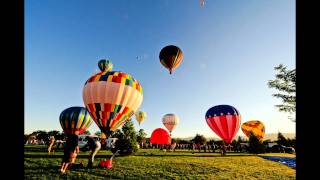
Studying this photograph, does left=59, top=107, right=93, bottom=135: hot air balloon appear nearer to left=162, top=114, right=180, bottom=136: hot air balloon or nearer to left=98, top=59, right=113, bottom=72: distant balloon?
left=98, top=59, right=113, bottom=72: distant balloon

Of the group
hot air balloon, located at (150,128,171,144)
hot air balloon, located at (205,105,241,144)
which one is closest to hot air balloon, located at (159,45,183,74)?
hot air balloon, located at (205,105,241,144)

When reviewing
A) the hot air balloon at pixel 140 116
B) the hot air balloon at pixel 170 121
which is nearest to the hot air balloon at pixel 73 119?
the hot air balloon at pixel 170 121

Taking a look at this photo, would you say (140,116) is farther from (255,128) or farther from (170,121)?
(255,128)

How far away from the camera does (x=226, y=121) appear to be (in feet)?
83.3

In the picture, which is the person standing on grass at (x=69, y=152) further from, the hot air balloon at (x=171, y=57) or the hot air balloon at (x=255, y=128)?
the hot air balloon at (x=255, y=128)

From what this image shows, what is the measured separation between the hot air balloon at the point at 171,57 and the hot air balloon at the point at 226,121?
22.5 ft

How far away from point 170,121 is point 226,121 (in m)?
21.4

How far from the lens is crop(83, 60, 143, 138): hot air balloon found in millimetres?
18109

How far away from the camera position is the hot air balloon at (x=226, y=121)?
2539cm

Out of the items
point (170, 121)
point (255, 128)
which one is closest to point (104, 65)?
point (170, 121)

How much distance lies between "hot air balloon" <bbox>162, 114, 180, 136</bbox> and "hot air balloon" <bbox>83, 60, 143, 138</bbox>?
27.4m
